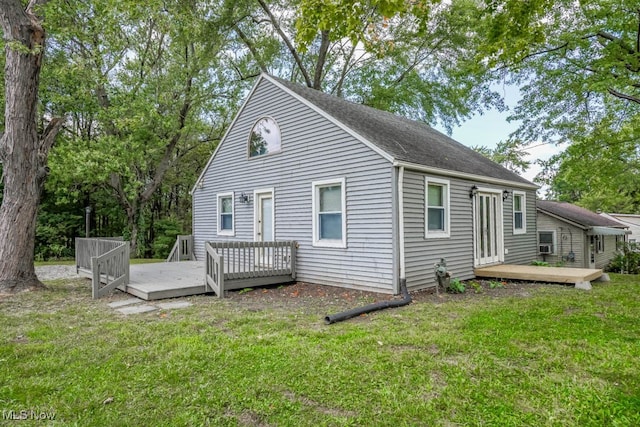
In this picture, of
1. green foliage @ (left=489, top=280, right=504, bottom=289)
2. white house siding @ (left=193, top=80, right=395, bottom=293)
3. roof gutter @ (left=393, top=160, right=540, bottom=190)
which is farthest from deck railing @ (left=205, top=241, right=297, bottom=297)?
green foliage @ (left=489, top=280, right=504, bottom=289)

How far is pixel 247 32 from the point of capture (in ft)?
58.4

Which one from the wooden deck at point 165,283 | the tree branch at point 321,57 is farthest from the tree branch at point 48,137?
the tree branch at point 321,57

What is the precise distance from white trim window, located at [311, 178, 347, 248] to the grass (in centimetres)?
282

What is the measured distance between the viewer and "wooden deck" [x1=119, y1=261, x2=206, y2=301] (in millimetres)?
7133

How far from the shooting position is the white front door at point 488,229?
9758mm

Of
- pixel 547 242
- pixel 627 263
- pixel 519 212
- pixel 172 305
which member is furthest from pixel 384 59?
pixel 172 305

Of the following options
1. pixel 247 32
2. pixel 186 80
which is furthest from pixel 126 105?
pixel 247 32

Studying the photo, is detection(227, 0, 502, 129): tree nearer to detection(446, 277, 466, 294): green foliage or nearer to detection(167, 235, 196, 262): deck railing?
detection(167, 235, 196, 262): deck railing

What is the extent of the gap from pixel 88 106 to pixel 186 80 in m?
4.38

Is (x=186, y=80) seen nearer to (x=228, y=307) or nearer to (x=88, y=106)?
(x=88, y=106)

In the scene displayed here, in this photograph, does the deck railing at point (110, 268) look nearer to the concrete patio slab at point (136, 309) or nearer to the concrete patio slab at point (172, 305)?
the concrete patio slab at point (136, 309)

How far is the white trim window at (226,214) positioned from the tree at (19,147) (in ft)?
15.7

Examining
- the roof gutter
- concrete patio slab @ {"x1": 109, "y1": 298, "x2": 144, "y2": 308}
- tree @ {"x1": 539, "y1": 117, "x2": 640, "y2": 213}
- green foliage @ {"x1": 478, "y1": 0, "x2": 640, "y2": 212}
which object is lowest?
concrete patio slab @ {"x1": 109, "y1": 298, "x2": 144, "y2": 308}

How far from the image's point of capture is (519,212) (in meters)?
11.7
